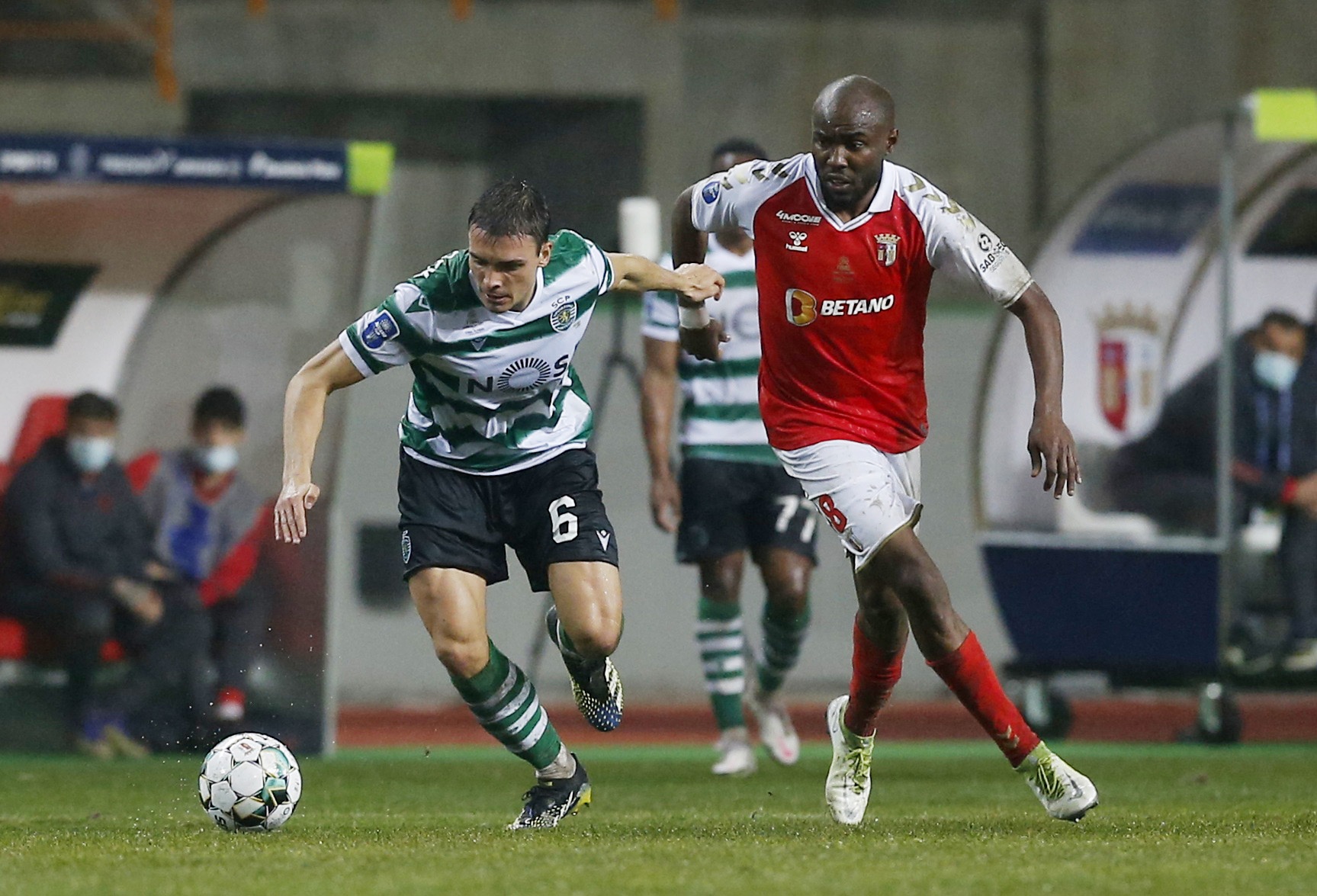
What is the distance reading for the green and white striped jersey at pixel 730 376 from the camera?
878 cm

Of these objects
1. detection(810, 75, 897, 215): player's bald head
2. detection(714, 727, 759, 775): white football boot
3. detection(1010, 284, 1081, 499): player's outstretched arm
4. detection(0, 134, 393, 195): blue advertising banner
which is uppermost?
detection(0, 134, 393, 195): blue advertising banner

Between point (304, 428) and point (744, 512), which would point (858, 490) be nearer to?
point (304, 428)

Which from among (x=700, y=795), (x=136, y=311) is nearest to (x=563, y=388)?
(x=700, y=795)

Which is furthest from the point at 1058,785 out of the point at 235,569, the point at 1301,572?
the point at 1301,572

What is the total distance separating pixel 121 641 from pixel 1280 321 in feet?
20.9

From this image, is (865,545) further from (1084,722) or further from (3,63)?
(3,63)

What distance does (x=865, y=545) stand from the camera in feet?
20.0

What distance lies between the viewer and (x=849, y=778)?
20.8 feet

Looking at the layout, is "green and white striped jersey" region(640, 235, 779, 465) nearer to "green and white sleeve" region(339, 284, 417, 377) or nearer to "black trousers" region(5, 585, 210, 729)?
"green and white sleeve" region(339, 284, 417, 377)

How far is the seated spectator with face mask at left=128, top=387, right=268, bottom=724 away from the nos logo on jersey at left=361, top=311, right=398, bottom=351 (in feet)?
15.0

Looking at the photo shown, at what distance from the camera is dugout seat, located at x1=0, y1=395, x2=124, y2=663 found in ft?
34.5

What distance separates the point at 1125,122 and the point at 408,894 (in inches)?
544

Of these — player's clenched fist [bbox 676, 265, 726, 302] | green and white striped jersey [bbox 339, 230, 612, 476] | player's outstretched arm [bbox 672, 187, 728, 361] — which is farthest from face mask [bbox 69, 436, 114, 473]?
player's clenched fist [bbox 676, 265, 726, 302]

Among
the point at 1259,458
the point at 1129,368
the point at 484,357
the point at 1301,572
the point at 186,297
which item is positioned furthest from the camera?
the point at 1129,368
